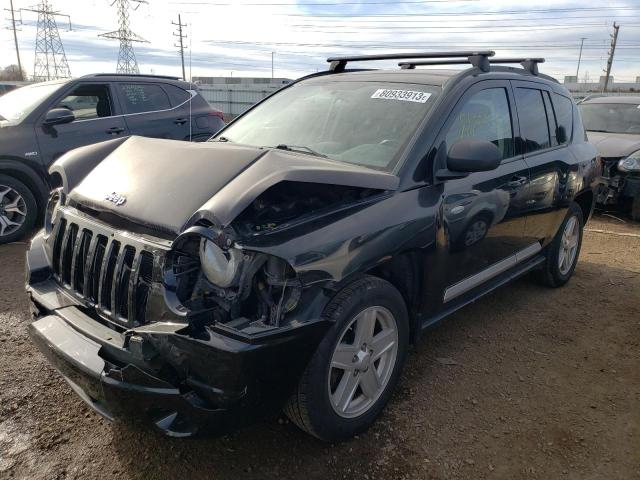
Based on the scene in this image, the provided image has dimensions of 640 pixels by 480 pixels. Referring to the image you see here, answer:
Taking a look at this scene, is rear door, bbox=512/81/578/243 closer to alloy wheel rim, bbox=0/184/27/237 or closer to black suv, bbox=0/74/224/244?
black suv, bbox=0/74/224/244

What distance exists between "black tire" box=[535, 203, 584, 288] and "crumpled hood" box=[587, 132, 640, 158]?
358 cm

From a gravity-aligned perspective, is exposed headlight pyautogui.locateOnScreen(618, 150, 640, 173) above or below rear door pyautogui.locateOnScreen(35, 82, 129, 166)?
below

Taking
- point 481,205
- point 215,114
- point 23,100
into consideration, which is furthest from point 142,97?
point 481,205

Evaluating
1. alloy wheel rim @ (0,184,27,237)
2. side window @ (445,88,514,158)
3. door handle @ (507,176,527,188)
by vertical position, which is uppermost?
side window @ (445,88,514,158)

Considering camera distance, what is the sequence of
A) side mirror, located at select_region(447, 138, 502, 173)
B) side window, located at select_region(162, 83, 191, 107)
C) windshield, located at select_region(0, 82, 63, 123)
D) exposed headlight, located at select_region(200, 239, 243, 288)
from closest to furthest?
exposed headlight, located at select_region(200, 239, 243, 288)
side mirror, located at select_region(447, 138, 502, 173)
windshield, located at select_region(0, 82, 63, 123)
side window, located at select_region(162, 83, 191, 107)

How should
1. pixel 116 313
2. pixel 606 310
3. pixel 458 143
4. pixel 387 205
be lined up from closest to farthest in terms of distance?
pixel 116 313, pixel 387 205, pixel 458 143, pixel 606 310

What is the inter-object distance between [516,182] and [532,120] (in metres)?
0.74

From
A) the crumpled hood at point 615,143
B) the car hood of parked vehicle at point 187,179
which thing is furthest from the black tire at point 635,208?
the car hood of parked vehicle at point 187,179

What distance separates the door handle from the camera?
11.6ft

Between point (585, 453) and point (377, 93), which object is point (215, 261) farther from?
point (585, 453)

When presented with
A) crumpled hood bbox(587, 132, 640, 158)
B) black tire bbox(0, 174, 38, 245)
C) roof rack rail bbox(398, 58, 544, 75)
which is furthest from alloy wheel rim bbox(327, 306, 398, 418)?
crumpled hood bbox(587, 132, 640, 158)

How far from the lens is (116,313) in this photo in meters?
2.32

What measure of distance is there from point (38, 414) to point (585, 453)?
2883 mm

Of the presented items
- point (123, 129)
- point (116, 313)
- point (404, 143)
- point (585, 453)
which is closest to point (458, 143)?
point (404, 143)
